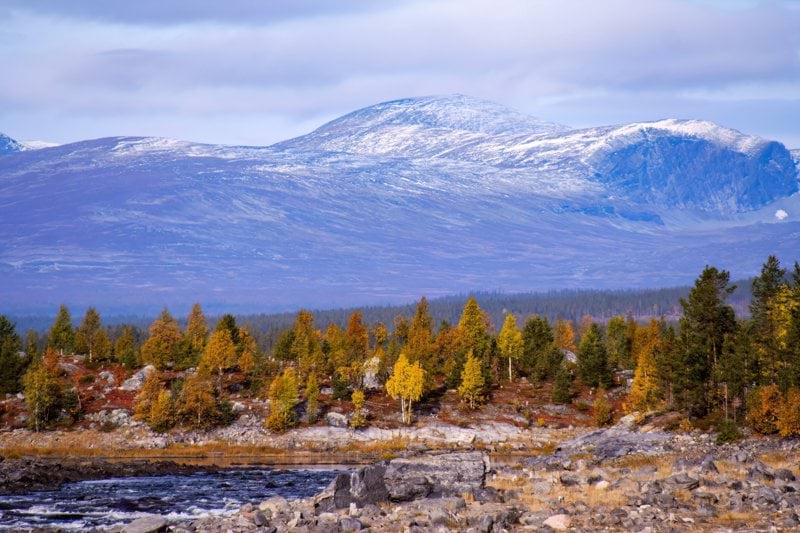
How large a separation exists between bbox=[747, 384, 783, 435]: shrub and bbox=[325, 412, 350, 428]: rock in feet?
181

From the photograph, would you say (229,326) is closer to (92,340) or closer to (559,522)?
(92,340)

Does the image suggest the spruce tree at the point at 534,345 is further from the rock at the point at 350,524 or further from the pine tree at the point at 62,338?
the rock at the point at 350,524

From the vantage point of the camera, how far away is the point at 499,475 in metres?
55.4

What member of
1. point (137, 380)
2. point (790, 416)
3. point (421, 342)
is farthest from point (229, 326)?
point (790, 416)

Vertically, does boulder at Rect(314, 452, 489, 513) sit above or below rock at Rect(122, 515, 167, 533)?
above

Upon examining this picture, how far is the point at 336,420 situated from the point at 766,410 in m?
58.7

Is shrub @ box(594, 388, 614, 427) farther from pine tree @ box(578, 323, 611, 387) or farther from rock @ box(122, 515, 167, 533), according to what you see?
rock @ box(122, 515, 167, 533)

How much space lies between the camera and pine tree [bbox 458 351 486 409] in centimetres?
13512

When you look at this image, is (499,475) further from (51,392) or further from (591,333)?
(591,333)

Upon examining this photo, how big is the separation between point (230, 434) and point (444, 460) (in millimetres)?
77150

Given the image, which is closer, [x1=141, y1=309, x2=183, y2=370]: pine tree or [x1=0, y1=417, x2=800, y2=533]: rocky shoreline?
[x1=0, y1=417, x2=800, y2=533]: rocky shoreline

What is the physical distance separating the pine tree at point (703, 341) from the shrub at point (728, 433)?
9645mm

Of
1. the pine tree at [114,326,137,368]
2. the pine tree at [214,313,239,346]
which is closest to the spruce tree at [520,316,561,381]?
the pine tree at [214,313,239,346]


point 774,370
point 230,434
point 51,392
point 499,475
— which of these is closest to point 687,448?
point 774,370
